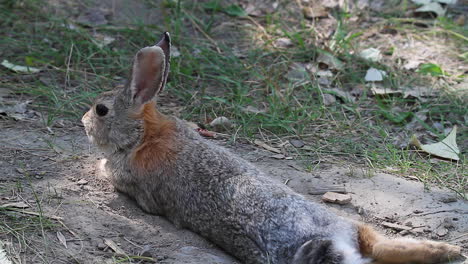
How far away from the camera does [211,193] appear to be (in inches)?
199

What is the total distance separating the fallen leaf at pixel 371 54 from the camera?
7.96 meters

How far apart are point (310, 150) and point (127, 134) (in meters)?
1.78

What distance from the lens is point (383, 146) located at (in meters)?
6.57

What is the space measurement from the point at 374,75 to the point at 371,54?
0.43m

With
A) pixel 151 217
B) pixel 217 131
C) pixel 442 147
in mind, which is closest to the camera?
pixel 151 217

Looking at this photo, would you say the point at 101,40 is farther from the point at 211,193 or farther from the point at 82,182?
the point at 211,193

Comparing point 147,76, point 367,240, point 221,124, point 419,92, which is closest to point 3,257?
point 147,76

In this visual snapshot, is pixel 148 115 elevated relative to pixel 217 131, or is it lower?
elevated

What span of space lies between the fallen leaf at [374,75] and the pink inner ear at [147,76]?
9.39 feet

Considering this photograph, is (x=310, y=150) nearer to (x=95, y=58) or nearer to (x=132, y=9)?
(x=95, y=58)

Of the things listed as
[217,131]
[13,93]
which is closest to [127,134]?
[217,131]

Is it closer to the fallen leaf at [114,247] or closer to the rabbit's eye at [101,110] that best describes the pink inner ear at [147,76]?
the rabbit's eye at [101,110]

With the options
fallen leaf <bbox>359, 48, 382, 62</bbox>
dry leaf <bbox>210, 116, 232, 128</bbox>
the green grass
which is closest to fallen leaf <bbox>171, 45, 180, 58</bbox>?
the green grass

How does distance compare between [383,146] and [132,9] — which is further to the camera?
[132,9]
